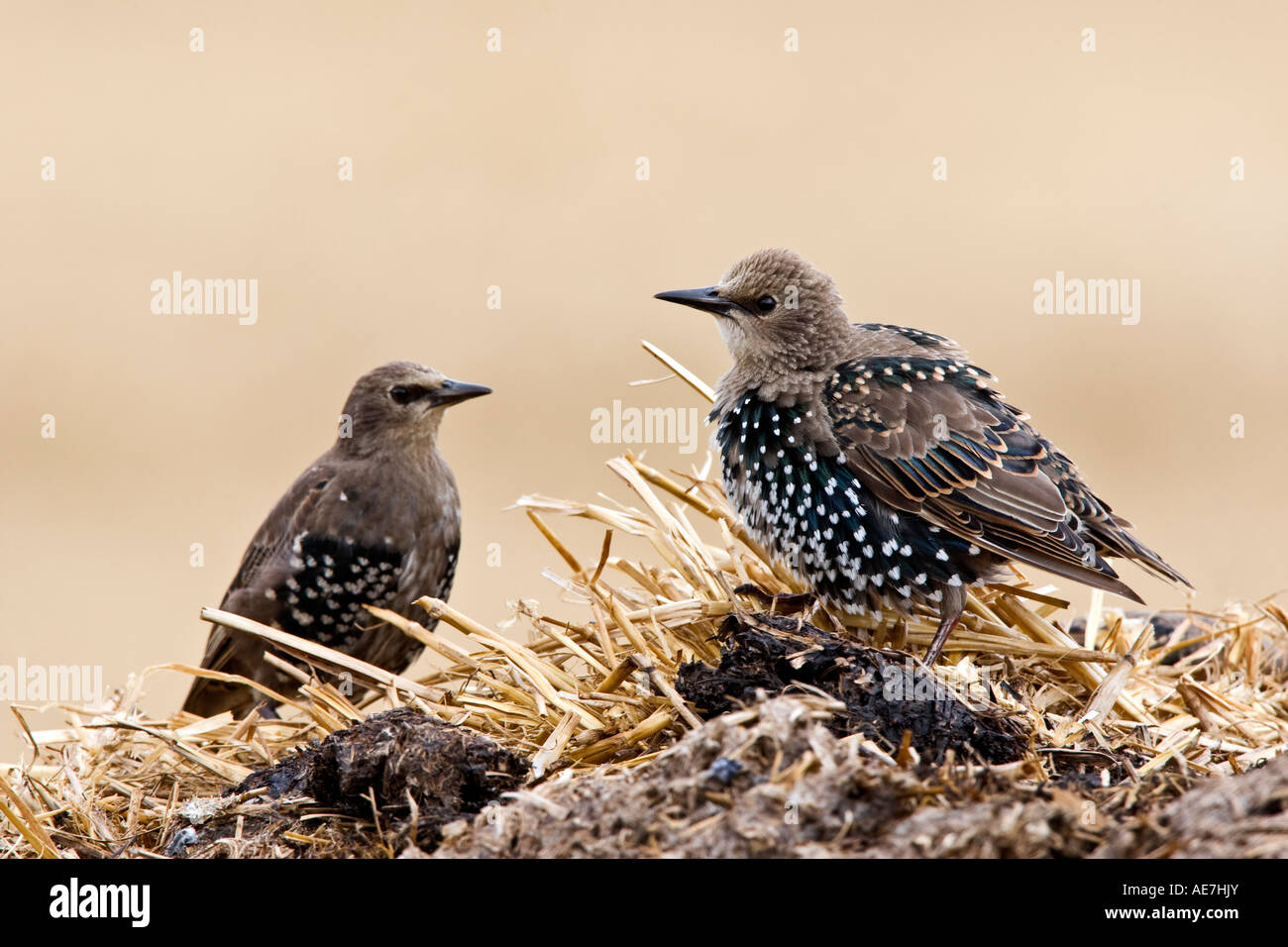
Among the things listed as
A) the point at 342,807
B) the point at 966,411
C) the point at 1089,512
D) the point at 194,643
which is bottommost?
the point at 194,643

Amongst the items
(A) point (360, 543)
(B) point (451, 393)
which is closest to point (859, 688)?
(A) point (360, 543)

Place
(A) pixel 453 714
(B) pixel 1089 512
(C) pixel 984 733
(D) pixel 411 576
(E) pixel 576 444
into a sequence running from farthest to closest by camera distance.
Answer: (E) pixel 576 444 < (D) pixel 411 576 < (B) pixel 1089 512 < (A) pixel 453 714 < (C) pixel 984 733

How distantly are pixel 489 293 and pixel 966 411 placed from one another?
10903 millimetres

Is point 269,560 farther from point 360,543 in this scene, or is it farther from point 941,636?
point 941,636

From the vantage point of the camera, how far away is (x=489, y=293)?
50.9 feet

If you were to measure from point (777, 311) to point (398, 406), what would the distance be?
2117 mm

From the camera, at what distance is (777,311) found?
18.4ft

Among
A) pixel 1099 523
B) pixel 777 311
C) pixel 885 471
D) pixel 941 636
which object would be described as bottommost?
pixel 941 636

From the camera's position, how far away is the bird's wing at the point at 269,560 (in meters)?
6.36

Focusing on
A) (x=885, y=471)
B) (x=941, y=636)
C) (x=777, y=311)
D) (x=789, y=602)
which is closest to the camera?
(x=941, y=636)

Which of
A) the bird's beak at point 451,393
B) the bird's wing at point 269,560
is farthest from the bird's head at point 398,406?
the bird's wing at point 269,560

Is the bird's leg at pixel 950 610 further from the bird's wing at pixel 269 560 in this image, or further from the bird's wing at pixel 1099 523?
the bird's wing at pixel 269 560
